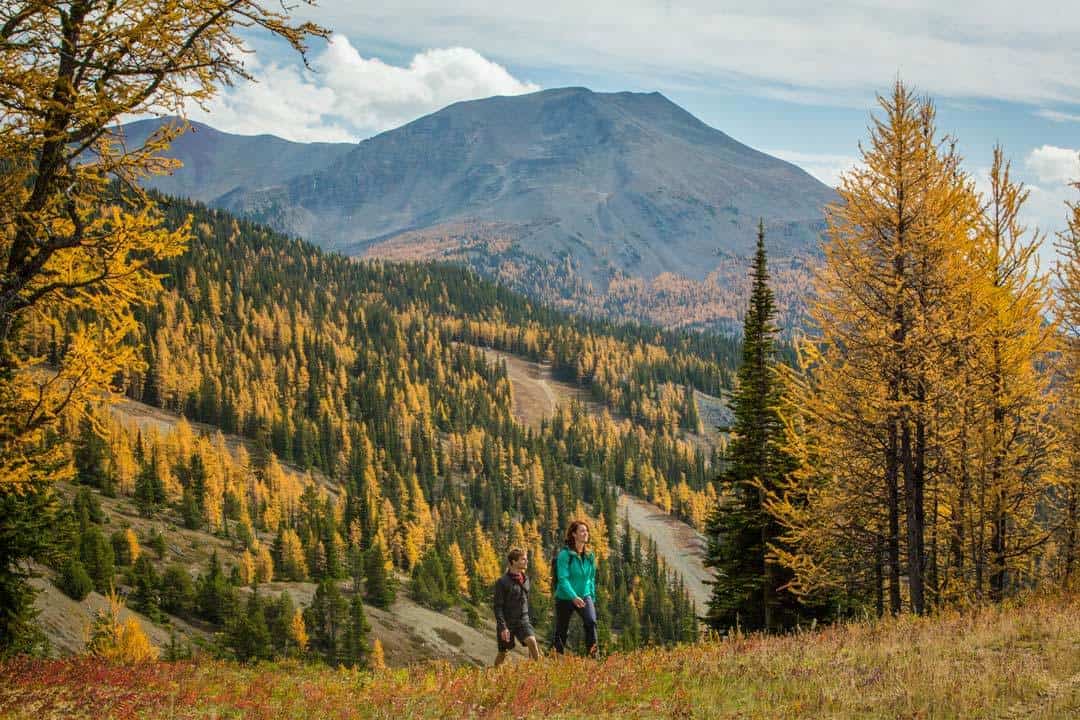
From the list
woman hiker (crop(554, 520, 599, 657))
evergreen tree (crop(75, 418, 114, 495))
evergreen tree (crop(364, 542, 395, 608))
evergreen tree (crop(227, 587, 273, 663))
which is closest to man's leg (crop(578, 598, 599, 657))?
woman hiker (crop(554, 520, 599, 657))

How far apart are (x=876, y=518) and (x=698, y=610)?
109244mm

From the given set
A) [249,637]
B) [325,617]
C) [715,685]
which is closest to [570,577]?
[715,685]

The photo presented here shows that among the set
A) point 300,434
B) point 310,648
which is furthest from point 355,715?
point 300,434

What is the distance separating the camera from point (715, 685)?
8.95 m

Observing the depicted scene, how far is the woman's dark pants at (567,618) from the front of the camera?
38.1ft

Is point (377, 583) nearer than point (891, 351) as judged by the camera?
No

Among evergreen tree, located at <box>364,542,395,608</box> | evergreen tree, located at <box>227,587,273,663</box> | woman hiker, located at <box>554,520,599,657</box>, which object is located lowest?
evergreen tree, located at <box>364,542,395,608</box>

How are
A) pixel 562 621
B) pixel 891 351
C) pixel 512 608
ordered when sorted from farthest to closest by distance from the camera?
1. pixel 891 351
2. pixel 562 621
3. pixel 512 608

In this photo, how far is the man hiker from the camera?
11.4 metres

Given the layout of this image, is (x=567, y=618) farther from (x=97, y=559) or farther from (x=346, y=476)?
(x=346, y=476)

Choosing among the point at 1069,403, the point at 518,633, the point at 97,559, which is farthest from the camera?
the point at 97,559

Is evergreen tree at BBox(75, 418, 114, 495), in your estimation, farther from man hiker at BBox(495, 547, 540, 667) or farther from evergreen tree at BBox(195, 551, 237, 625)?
man hiker at BBox(495, 547, 540, 667)

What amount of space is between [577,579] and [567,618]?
0.95 m

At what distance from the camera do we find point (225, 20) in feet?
28.1
